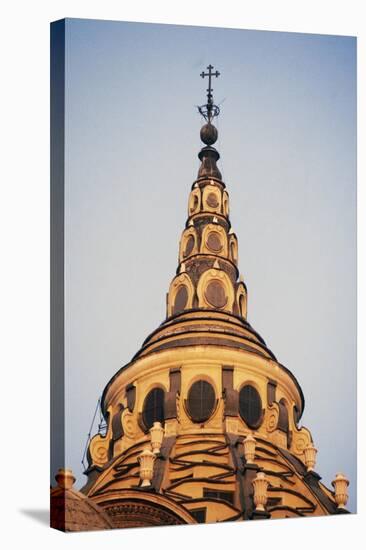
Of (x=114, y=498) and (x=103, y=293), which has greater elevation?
(x=103, y=293)

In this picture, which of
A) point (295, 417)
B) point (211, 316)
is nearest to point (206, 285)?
point (211, 316)

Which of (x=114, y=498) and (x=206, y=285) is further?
(x=206, y=285)

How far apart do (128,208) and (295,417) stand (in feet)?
13.5

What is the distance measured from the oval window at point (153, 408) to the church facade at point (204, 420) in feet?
0.05

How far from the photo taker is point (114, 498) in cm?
2662

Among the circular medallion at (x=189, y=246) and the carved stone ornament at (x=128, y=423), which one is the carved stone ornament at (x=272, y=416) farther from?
the circular medallion at (x=189, y=246)

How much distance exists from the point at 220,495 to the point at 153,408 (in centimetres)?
156

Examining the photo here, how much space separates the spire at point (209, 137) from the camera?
90.5 ft

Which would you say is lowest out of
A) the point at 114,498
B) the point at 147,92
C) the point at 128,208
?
the point at 114,498

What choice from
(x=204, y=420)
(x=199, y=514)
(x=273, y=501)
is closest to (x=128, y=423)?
(x=204, y=420)

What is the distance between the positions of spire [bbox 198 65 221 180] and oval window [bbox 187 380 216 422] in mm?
3037

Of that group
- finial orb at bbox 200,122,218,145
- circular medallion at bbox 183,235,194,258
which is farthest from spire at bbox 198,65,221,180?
circular medallion at bbox 183,235,194,258

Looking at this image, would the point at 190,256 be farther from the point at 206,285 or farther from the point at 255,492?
the point at 255,492

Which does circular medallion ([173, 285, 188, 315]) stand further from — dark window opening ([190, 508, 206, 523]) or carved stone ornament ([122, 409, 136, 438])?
dark window opening ([190, 508, 206, 523])
